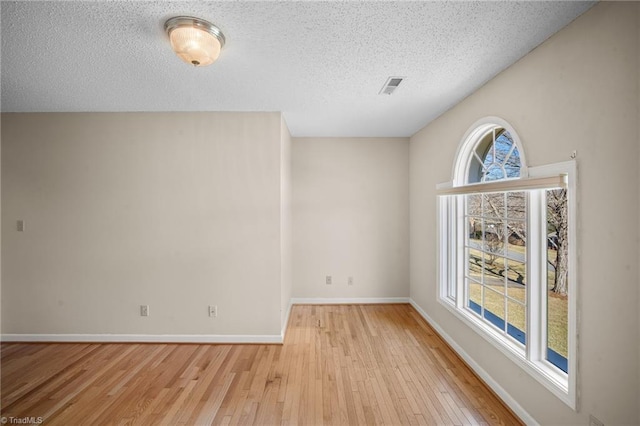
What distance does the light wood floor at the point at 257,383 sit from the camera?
6.93 ft

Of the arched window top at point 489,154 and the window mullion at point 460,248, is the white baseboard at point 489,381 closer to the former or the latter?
the window mullion at point 460,248

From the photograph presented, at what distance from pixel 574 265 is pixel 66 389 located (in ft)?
12.9

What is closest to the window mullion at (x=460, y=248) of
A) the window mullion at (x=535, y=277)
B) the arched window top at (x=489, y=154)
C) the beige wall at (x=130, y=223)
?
the arched window top at (x=489, y=154)

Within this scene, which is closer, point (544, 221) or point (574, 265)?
point (574, 265)

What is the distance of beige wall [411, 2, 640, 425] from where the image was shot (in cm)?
137

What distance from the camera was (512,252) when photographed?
239 centimetres

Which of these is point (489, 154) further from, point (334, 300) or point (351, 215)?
point (334, 300)

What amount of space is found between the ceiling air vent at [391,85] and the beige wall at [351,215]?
6.26ft

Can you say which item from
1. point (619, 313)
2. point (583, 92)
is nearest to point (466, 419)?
point (619, 313)

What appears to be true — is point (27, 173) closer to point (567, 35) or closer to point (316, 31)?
point (316, 31)

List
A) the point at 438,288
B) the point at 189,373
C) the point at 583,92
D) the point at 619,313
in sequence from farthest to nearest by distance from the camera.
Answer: the point at 438,288 < the point at 189,373 < the point at 583,92 < the point at 619,313

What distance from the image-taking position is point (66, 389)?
96.0 inches

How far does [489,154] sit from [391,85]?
3.76 ft

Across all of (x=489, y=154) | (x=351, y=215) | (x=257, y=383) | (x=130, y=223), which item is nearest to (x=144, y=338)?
(x=130, y=223)
